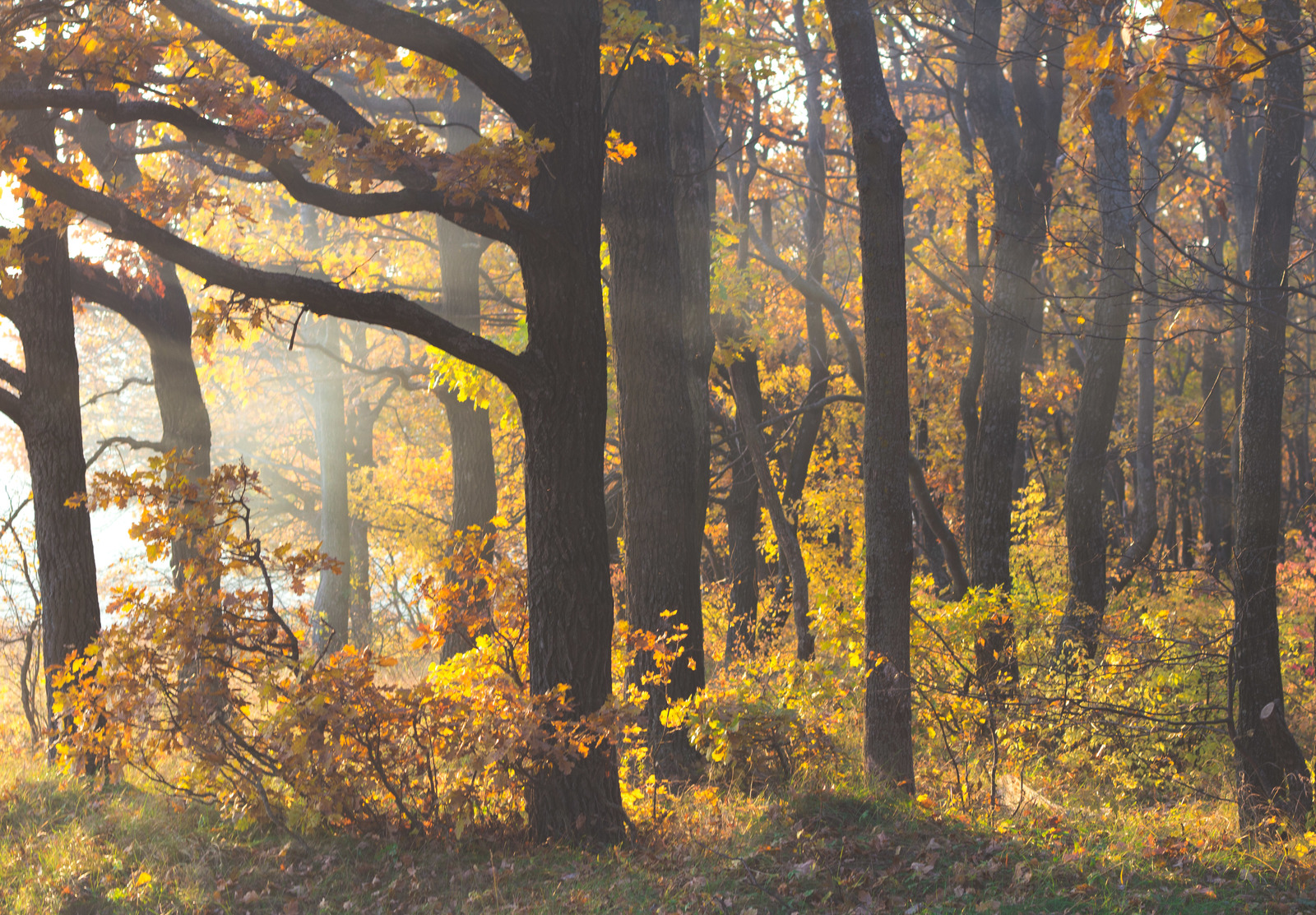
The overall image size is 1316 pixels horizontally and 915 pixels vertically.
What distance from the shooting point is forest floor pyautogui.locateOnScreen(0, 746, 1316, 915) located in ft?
15.0

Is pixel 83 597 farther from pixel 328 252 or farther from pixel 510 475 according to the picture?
pixel 510 475

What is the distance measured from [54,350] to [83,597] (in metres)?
1.97

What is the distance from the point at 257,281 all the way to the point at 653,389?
10.8ft

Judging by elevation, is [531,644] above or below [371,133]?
below

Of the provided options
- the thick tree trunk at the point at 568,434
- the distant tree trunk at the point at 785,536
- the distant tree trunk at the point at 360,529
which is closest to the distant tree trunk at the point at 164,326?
the thick tree trunk at the point at 568,434

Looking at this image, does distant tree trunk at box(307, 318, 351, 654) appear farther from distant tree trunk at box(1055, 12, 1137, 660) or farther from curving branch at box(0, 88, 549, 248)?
curving branch at box(0, 88, 549, 248)

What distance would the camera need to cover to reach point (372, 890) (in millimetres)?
5105

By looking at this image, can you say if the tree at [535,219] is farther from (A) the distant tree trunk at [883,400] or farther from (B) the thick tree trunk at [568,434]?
(A) the distant tree trunk at [883,400]

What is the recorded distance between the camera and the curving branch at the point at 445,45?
527 cm

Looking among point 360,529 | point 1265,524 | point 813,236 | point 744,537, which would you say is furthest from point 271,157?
point 360,529

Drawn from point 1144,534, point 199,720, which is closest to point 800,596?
point 1144,534

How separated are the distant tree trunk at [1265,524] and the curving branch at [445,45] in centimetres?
486

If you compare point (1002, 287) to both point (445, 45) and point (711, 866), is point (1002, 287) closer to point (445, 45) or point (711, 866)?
point (445, 45)

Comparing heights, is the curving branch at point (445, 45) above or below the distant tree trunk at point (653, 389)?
above
